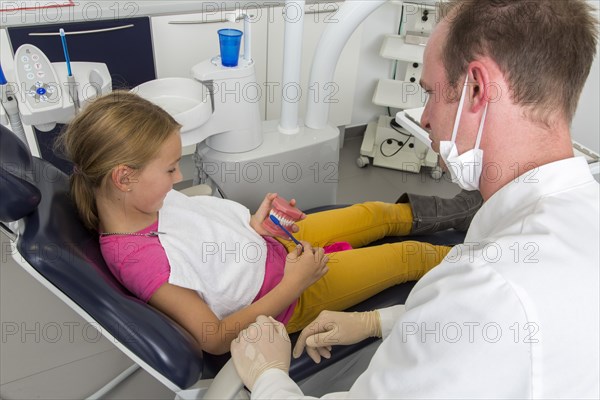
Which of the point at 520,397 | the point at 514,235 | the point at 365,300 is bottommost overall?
the point at 365,300

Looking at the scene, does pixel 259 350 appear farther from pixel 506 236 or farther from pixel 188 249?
pixel 506 236

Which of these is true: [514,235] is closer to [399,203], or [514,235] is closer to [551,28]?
[551,28]

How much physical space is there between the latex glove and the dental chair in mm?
28

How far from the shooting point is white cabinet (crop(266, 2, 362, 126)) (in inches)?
92.2

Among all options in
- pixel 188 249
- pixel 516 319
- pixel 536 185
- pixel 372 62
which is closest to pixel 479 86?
pixel 536 185

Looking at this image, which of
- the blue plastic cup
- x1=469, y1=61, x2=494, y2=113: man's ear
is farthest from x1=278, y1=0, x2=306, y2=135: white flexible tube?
x1=469, y1=61, x2=494, y2=113: man's ear

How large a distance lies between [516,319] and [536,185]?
259 mm

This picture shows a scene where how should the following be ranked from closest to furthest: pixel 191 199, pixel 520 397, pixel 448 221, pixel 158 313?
pixel 520 397
pixel 158 313
pixel 191 199
pixel 448 221

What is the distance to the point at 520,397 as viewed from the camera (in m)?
0.66

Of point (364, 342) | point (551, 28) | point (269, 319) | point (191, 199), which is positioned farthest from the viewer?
point (191, 199)

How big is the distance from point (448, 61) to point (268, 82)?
1.66 metres

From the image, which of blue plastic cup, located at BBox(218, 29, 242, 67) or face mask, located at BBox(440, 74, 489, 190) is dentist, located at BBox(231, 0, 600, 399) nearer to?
face mask, located at BBox(440, 74, 489, 190)

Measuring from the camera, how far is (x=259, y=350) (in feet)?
3.41

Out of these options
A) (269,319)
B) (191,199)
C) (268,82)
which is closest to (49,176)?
(191,199)
